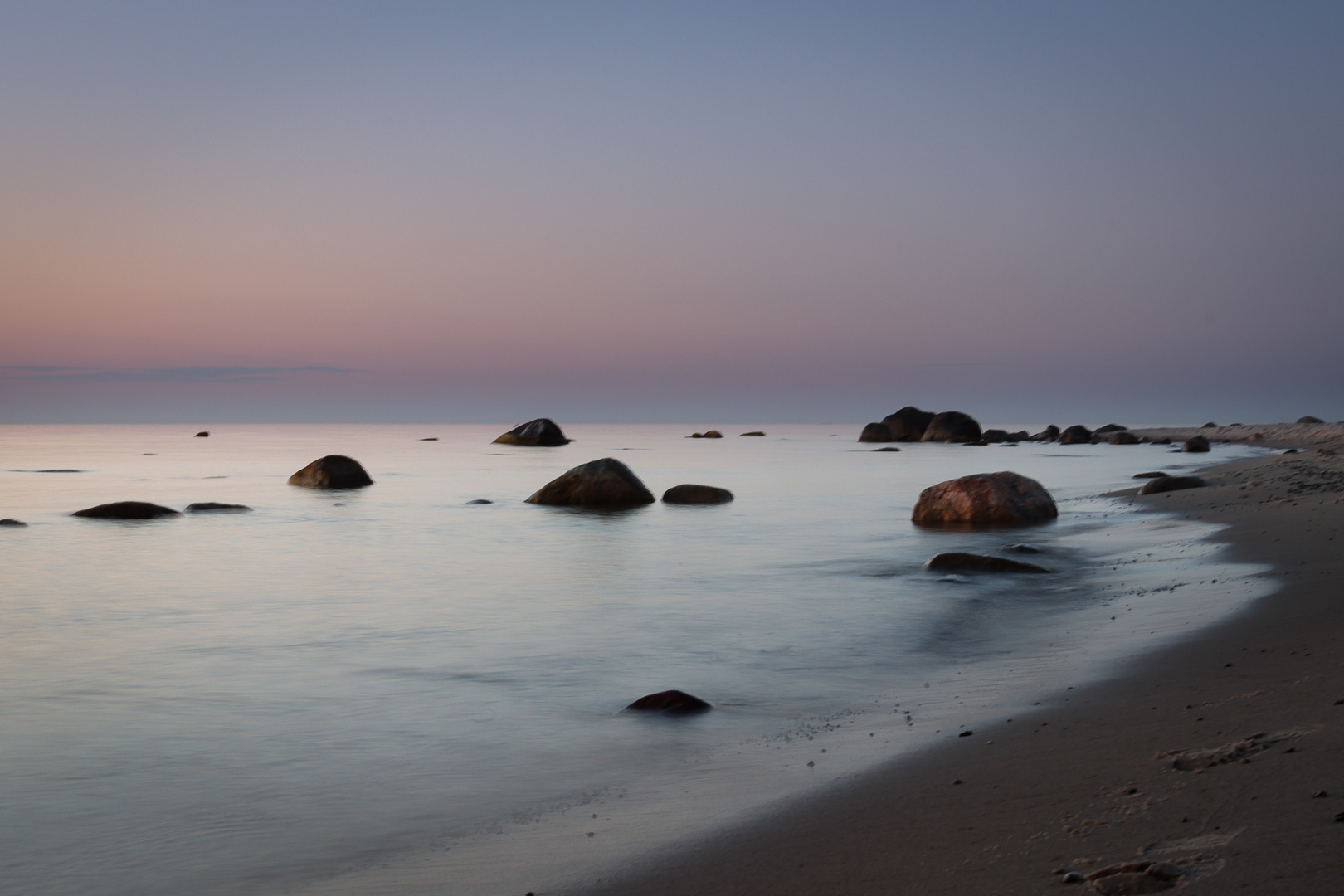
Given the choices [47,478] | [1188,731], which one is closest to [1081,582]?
[1188,731]

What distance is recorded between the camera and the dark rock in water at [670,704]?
622 centimetres

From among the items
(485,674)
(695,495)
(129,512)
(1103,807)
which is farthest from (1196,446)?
(1103,807)

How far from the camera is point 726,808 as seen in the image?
425cm

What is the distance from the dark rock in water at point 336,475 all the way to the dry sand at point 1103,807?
85.2 feet

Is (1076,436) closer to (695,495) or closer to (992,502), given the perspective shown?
(695,495)

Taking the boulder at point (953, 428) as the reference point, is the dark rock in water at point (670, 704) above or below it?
below

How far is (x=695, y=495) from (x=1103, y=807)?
20668 mm

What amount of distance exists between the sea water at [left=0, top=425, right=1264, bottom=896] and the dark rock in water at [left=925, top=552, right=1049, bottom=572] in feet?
1.40

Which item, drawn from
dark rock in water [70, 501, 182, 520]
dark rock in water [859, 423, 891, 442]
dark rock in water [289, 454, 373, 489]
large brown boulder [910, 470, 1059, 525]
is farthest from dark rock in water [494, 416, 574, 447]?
large brown boulder [910, 470, 1059, 525]

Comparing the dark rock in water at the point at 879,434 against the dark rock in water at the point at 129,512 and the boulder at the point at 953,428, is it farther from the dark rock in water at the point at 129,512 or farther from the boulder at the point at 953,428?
the dark rock in water at the point at 129,512

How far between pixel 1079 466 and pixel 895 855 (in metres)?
40.7

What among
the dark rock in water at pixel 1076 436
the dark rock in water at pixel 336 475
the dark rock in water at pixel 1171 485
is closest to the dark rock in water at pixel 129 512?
the dark rock in water at pixel 336 475

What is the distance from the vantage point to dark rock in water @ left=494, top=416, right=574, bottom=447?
65.4 meters

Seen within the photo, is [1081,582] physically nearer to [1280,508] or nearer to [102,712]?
[1280,508]
